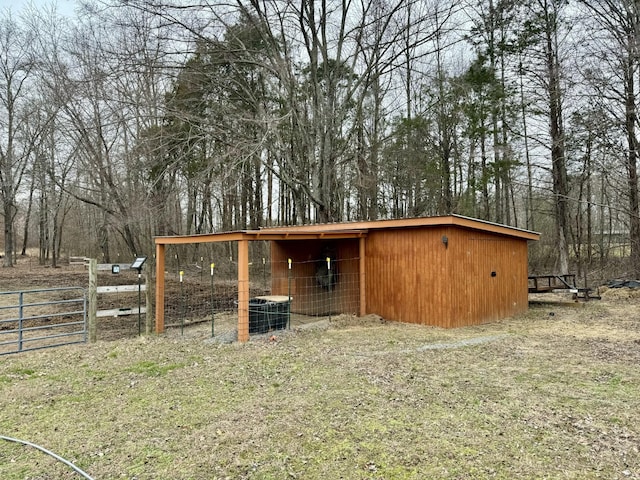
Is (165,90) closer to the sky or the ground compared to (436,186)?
closer to the sky

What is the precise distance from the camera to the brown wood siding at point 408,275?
8.05 meters

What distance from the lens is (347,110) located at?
50.7ft

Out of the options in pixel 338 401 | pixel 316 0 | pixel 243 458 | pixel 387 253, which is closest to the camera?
pixel 243 458

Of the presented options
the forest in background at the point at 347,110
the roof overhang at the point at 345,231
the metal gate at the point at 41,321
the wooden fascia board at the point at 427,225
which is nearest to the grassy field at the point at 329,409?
the metal gate at the point at 41,321

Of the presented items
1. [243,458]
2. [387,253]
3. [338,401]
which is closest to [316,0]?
[387,253]

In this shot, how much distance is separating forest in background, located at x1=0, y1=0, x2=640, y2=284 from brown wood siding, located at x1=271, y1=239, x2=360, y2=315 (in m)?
2.38

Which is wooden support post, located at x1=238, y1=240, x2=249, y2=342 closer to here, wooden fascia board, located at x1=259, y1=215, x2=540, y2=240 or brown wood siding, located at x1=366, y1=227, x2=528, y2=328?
wooden fascia board, located at x1=259, y1=215, x2=540, y2=240

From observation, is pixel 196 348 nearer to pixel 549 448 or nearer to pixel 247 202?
pixel 549 448

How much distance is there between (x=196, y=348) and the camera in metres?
6.53

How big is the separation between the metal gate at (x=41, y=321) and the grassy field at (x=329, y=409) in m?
0.49

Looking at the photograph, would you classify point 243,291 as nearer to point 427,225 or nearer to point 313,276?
point 313,276

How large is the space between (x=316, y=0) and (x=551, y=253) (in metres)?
13.2

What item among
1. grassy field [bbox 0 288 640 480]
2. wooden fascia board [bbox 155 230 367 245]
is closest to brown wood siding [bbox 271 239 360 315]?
wooden fascia board [bbox 155 230 367 245]

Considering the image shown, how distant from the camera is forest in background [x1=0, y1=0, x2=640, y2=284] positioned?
11.3 metres
